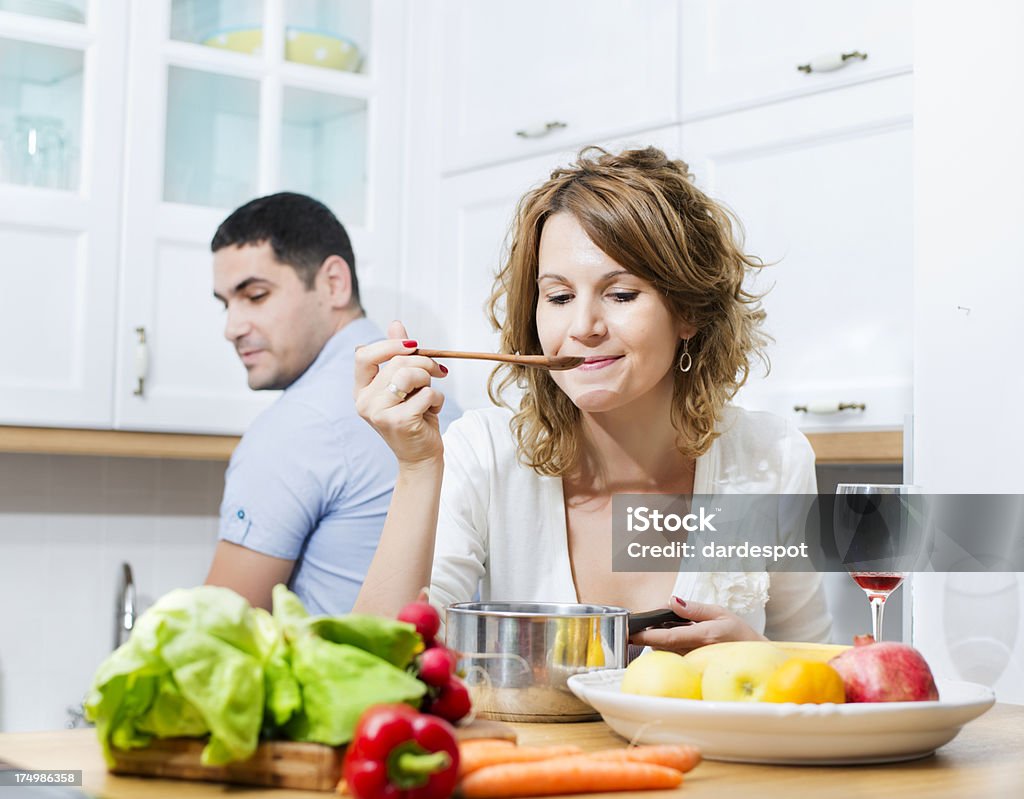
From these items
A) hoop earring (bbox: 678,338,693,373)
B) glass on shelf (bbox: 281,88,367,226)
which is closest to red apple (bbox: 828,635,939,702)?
hoop earring (bbox: 678,338,693,373)

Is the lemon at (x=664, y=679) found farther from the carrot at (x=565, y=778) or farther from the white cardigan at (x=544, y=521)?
the white cardigan at (x=544, y=521)

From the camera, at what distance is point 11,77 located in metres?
2.41

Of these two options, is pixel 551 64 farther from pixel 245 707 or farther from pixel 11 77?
pixel 245 707

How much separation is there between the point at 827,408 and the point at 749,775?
118 cm

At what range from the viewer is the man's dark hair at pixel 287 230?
246 centimetres

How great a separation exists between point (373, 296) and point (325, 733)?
200cm

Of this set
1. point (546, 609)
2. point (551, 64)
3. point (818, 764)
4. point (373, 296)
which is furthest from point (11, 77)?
point (818, 764)

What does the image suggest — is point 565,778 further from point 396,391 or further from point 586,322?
point 586,322

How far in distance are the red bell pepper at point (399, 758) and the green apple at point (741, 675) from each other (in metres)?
0.27

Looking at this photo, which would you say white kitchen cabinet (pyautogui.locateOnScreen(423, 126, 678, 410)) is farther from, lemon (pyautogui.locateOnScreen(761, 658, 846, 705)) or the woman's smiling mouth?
lemon (pyautogui.locateOnScreen(761, 658, 846, 705))

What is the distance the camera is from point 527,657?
1.06m

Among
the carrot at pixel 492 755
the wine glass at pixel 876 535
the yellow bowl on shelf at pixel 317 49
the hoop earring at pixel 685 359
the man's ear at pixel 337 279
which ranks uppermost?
the yellow bowl on shelf at pixel 317 49

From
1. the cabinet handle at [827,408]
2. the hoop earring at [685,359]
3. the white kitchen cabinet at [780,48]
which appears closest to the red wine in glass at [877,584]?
the hoop earring at [685,359]

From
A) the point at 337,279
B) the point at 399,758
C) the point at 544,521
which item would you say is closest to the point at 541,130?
the point at 337,279
